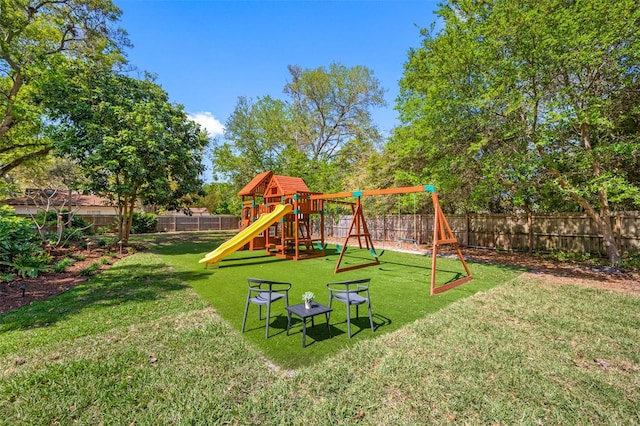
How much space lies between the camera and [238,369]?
3.15 metres

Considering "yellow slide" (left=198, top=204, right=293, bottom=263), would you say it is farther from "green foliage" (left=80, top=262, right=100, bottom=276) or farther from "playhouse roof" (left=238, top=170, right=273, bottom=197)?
"green foliage" (left=80, top=262, right=100, bottom=276)

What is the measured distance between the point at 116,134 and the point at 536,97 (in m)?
15.9

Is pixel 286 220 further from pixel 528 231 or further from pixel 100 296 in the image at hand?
pixel 528 231

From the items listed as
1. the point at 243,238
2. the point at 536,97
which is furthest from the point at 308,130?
the point at 536,97

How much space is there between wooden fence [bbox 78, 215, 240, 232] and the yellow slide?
19.0 m

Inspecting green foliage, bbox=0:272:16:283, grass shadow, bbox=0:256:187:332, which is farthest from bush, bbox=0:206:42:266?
grass shadow, bbox=0:256:187:332

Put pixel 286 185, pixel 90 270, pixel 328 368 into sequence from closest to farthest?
1. pixel 328 368
2. pixel 90 270
3. pixel 286 185

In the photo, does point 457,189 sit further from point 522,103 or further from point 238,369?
point 238,369

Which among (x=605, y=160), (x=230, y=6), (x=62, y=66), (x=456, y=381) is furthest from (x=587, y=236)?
(x=62, y=66)

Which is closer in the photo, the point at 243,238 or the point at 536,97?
the point at 536,97

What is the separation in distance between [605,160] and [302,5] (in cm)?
1063

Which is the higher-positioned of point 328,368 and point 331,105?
point 331,105

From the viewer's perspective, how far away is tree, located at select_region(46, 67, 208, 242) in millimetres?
11680

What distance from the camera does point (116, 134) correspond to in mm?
12539
